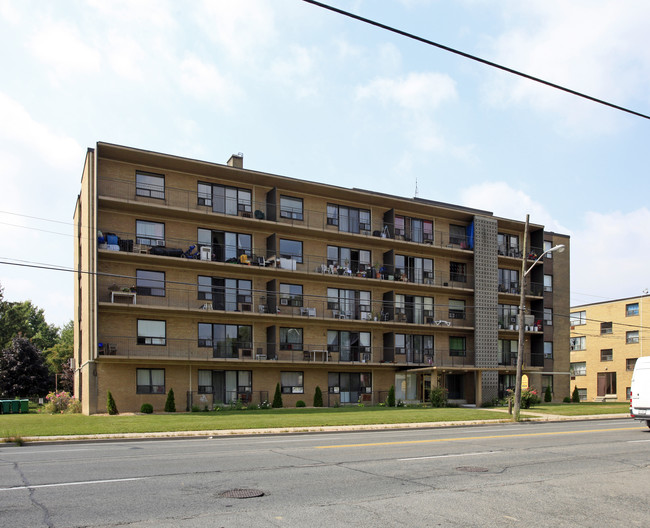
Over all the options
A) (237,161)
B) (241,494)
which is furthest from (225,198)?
(241,494)

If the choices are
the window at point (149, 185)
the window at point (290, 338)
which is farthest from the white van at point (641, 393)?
the window at point (149, 185)

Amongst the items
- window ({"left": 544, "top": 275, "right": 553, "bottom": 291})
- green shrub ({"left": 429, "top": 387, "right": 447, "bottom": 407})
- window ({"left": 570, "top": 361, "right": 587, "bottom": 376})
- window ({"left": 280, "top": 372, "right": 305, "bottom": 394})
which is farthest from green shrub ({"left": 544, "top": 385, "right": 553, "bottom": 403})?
window ({"left": 570, "top": 361, "right": 587, "bottom": 376})

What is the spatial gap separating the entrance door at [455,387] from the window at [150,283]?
2353 cm

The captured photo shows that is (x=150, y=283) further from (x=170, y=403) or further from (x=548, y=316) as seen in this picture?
(x=548, y=316)

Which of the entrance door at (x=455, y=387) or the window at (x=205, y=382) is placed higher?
the window at (x=205, y=382)

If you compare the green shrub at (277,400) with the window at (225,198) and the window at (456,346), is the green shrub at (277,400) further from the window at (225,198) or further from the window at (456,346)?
the window at (456,346)

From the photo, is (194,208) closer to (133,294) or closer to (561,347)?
(133,294)

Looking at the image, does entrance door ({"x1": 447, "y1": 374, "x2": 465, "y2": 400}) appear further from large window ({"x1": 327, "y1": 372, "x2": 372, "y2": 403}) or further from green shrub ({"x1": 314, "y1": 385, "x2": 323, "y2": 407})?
green shrub ({"x1": 314, "y1": 385, "x2": 323, "y2": 407})

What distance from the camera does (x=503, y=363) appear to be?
162ft

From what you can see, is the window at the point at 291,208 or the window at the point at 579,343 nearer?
the window at the point at 291,208

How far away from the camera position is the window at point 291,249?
40656mm

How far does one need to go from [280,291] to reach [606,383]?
4431cm

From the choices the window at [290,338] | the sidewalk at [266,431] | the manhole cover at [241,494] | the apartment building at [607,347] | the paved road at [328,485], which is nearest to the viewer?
the paved road at [328,485]

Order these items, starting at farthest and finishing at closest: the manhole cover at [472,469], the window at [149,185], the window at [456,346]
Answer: the window at [456,346]
the window at [149,185]
the manhole cover at [472,469]
